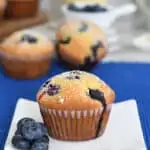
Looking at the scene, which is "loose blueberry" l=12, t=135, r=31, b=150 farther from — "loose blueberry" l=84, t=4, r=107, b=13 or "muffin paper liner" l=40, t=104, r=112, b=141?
"loose blueberry" l=84, t=4, r=107, b=13

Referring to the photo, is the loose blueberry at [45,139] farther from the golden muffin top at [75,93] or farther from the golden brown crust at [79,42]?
the golden brown crust at [79,42]

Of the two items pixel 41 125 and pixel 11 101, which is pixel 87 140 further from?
pixel 11 101

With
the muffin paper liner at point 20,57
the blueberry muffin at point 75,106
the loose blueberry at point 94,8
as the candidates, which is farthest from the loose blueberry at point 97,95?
the loose blueberry at point 94,8

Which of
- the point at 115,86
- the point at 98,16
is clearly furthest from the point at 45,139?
the point at 98,16

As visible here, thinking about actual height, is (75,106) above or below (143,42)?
→ above

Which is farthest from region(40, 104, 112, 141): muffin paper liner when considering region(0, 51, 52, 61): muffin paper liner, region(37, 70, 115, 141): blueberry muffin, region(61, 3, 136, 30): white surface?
region(61, 3, 136, 30): white surface

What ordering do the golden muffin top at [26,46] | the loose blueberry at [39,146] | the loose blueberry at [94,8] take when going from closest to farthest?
the loose blueberry at [39,146]
the golden muffin top at [26,46]
the loose blueberry at [94,8]

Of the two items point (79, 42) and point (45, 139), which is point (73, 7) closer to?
point (79, 42)
